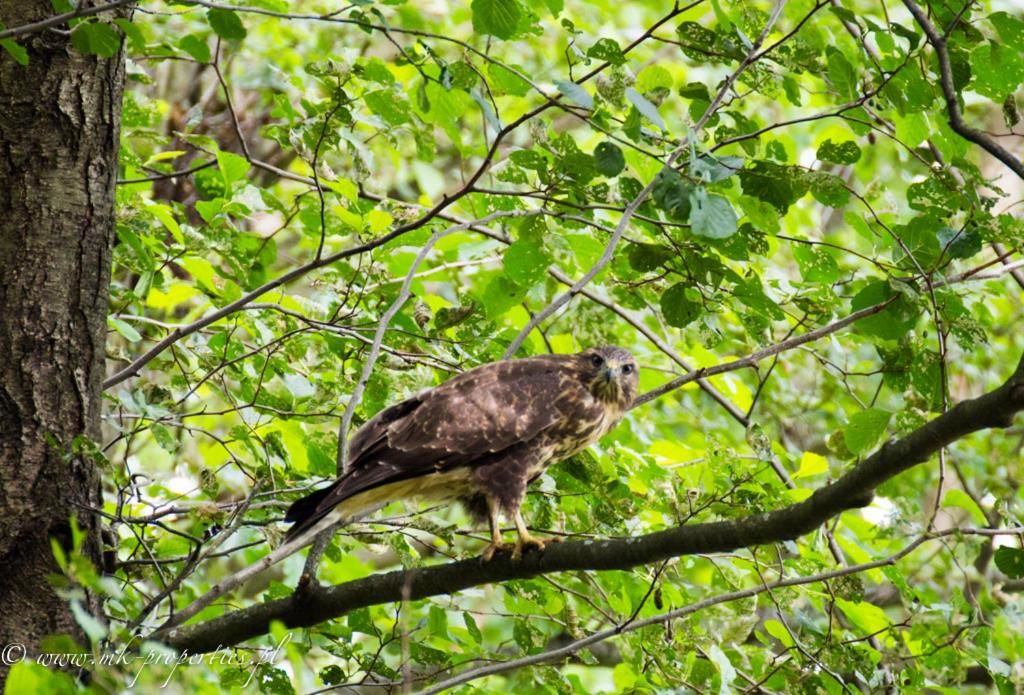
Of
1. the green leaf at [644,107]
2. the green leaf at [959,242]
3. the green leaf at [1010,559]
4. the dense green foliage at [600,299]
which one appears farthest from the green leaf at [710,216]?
the green leaf at [1010,559]

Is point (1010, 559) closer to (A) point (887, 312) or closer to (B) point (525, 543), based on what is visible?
(A) point (887, 312)

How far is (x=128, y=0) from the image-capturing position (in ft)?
8.54

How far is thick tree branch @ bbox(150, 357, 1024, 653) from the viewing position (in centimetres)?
234

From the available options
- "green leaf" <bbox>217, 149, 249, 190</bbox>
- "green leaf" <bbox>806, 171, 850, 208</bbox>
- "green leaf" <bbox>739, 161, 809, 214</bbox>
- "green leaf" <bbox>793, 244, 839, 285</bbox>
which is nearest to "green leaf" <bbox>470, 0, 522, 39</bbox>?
"green leaf" <bbox>739, 161, 809, 214</bbox>

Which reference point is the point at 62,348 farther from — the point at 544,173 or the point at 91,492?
the point at 544,173

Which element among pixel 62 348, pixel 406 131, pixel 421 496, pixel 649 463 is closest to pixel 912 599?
pixel 649 463

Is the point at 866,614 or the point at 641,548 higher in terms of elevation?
the point at 866,614

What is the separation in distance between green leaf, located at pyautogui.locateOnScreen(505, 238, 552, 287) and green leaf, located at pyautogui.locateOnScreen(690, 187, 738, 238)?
3.20ft

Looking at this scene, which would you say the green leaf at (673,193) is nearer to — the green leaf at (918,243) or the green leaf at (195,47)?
the green leaf at (918,243)

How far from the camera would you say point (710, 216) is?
102 inches

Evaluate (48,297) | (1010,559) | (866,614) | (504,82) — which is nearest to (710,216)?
(504,82)

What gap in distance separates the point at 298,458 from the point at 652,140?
1.76 m

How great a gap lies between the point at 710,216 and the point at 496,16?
2.47ft

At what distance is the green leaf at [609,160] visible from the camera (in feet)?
9.62
